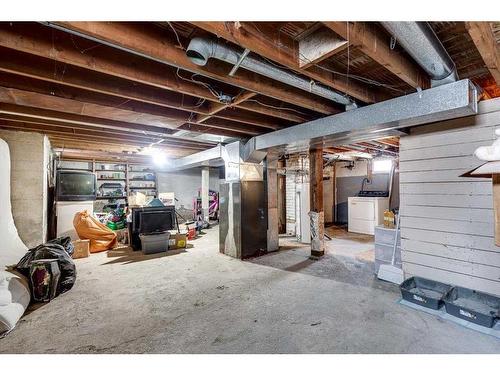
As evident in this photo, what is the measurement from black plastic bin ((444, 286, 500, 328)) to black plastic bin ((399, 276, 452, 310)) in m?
0.08

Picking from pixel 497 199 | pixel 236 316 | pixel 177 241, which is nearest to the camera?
pixel 497 199

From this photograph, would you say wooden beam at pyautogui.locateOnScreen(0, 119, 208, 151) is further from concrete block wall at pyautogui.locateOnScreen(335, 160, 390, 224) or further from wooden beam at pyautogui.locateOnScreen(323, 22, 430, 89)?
concrete block wall at pyautogui.locateOnScreen(335, 160, 390, 224)

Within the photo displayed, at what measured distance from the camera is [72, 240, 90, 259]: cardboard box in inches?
173

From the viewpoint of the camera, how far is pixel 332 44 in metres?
1.61

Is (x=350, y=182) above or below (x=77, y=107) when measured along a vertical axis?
below

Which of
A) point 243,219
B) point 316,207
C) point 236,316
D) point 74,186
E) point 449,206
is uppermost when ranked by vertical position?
point 74,186

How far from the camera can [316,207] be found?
14.3ft

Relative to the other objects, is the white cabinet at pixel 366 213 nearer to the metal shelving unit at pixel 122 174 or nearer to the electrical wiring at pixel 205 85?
the electrical wiring at pixel 205 85

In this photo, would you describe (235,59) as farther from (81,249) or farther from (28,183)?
(81,249)

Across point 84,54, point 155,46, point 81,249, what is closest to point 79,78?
point 84,54

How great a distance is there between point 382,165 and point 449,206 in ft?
16.4

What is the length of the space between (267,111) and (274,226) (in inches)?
102
